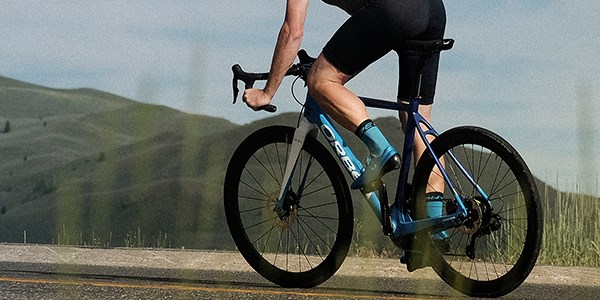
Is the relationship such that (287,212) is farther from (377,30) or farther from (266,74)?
(377,30)

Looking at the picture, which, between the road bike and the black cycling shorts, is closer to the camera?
the road bike

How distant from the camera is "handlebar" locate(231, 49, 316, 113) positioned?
6.30 m

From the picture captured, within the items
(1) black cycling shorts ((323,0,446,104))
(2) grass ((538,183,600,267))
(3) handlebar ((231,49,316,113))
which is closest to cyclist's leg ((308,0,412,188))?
(1) black cycling shorts ((323,0,446,104))

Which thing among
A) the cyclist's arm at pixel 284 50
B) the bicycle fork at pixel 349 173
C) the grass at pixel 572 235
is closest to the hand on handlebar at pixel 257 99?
the cyclist's arm at pixel 284 50

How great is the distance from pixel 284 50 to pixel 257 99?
0.36 meters

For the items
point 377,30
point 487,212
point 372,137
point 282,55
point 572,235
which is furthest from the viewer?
point 572,235

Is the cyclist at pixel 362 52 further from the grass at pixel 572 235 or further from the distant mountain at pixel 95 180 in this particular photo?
the distant mountain at pixel 95 180

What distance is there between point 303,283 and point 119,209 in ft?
53.7

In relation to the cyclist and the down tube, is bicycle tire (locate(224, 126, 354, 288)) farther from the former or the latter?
the cyclist

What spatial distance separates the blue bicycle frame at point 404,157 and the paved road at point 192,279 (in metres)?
0.28

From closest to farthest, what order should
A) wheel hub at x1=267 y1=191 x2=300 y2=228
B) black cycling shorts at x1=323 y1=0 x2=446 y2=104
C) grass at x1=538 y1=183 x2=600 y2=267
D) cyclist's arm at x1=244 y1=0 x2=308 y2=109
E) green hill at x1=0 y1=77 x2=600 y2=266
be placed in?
black cycling shorts at x1=323 y1=0 x2=446 y2=104 → cyclist's arm at x1=244 y1=0 x2=308 y2=109 → wheel hub at x1=267 y1=191 x2=300 y2=228 → grass at x1=538 y1=183 x2=600 y2=267 → green hill at x1=0 y1=77 x2=600 y2=266

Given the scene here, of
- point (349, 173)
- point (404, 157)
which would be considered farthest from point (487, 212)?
point (349, 173)

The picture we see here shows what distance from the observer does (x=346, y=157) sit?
6191 millimetres

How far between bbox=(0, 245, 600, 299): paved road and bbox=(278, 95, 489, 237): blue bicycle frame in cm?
28
